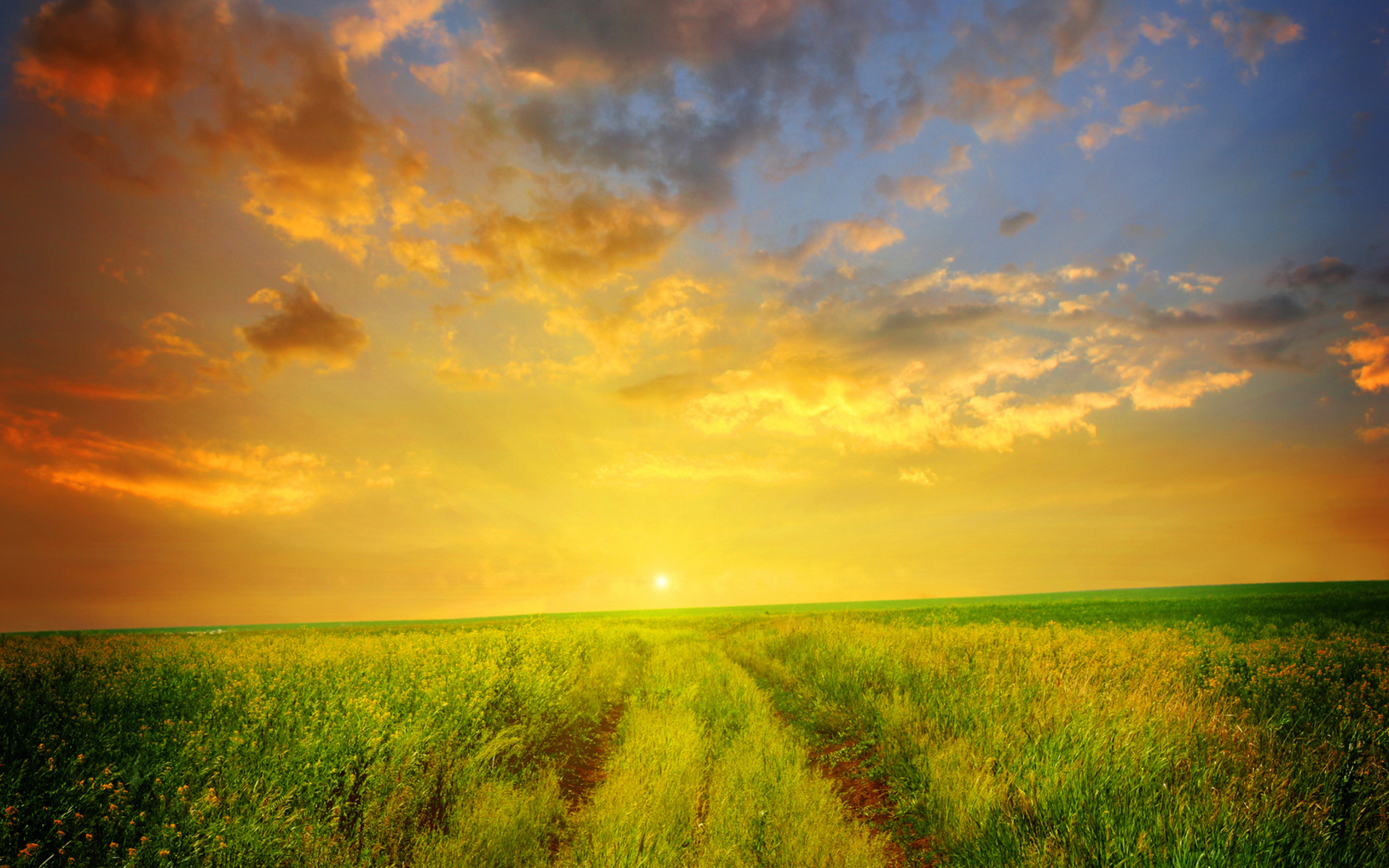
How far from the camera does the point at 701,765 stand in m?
6.71

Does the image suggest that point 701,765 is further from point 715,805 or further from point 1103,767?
point 1103,767

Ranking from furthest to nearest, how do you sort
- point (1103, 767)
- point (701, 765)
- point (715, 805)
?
point (701, 765) < point (715, 805) < point (1103, 767)

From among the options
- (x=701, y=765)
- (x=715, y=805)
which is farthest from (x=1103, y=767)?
(x=701, y=765)

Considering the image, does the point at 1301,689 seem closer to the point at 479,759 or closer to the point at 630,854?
the point at 630,854

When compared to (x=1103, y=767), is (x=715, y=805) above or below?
below

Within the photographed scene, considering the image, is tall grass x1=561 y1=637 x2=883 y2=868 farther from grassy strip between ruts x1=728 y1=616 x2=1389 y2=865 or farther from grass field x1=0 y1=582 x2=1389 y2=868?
grassy strip between ruts x1=728 y1=616 x2=1389 y2=865

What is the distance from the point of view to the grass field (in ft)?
12.9

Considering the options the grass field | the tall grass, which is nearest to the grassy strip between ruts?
the grass field

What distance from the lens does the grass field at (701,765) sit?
3.93 metres

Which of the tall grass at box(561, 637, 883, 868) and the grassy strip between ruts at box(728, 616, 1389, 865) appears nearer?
the grassy strip between ruts at box(728, 616, 1389, 865)

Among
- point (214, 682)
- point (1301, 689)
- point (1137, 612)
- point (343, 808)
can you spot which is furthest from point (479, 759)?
point (1137, 612)

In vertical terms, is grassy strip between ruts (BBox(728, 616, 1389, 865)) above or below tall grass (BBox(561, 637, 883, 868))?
above

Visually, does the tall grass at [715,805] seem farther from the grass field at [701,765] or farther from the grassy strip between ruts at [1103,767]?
the grassy strip between ruts at [1103,767]

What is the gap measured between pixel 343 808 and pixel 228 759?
4.26 feet
